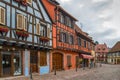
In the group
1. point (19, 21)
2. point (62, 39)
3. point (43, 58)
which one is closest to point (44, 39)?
point (43, 58)

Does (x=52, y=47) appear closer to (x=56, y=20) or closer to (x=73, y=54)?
(x=56, y=20)

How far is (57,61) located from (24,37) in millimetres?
10626

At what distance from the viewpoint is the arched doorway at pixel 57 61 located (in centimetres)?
3125

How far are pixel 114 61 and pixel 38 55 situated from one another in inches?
3117

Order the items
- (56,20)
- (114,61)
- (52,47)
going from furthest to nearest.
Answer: (114,61) < (56,20) < (52,47)

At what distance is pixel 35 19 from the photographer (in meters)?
25.7

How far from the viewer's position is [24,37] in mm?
23062

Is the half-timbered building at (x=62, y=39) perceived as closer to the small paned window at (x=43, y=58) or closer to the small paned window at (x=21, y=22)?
the small paned window at (x=43, y=58)

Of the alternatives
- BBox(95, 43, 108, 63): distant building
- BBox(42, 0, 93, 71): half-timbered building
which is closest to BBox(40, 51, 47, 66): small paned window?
BBox(42, 0, 93, 71): half-timbered building

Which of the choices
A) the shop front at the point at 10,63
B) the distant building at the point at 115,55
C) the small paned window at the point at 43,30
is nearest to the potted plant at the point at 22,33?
the shop front at the point at 10,63

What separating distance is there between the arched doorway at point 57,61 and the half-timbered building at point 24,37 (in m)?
2.25

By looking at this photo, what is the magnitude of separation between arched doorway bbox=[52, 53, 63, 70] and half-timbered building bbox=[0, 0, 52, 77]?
225 centimetres

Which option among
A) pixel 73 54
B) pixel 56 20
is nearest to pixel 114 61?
pixel 73 54

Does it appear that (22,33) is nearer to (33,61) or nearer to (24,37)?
(24,37)
